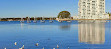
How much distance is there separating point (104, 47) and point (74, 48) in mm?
4845

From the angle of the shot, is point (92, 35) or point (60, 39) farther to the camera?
point (92, 35)

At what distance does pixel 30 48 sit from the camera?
100ft

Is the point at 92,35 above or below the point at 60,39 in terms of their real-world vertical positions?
below

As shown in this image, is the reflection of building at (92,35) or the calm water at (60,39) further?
the reflection of building at (92,35)

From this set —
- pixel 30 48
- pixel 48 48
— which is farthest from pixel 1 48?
pixel 48 48

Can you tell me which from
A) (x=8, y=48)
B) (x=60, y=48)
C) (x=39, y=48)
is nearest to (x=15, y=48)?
(x=8, y=48)

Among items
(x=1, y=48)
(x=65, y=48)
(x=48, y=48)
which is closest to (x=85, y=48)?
(x=65, y=48)

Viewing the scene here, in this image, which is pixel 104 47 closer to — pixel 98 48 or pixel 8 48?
pixel 98 48

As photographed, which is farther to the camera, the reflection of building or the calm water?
the reflection of building

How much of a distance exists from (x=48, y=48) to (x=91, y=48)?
6.66 metres

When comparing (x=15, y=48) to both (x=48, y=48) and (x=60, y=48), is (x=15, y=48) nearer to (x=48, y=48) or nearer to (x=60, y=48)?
(x=48, y=48)

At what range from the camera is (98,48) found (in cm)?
2973

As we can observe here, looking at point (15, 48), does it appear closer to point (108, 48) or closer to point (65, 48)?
point (65, 48)

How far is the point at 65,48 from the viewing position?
99.3ft
